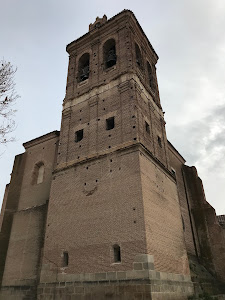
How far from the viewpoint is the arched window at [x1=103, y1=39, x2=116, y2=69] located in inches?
682

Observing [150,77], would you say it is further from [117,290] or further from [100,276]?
[117,290]

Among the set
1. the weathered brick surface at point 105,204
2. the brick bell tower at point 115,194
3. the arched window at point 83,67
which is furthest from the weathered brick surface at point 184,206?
the arched window at point 83,67

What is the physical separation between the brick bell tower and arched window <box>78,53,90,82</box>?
16 centimetres

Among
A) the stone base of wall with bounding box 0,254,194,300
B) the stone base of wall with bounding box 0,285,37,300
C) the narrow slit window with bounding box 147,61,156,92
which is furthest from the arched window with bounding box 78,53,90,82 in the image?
the stone base of wall with bounding box 0,285,37,300

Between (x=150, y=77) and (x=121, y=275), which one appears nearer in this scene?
(x=121, y=275)

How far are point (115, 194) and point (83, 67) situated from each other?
1139 cm

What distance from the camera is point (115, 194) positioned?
11789mm

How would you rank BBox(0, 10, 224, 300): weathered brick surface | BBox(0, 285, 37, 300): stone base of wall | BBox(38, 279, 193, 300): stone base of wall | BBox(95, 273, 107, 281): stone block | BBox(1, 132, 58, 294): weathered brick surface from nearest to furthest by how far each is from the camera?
1. BBox(38, 279, 193, 300): stone base of wall
2. BBox(95, 273, 107, 281): stone block
3. BBox(0, 10, 224, 300): weathered brick surface
4. BBox(0, 285, 37, 300): stone base of wall
5. BBox(1, 132, 58, 294): weathered brick surface

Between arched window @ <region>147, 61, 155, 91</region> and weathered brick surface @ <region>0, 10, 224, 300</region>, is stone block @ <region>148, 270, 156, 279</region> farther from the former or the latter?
arched window @ <region>147, 61, 155, 91</region>

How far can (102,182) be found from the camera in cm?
1254

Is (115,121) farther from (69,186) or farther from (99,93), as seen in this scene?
(69,186)

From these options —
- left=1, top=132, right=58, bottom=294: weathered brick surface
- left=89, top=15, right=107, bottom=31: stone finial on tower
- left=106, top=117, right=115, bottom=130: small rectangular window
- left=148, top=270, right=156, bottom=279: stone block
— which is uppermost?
left=89, top=15, right=107, bottom=31: stone finial on tower

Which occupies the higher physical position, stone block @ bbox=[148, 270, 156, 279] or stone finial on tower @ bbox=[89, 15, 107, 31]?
stone finial on tower @ bbox=[89, 15, 107, 31]

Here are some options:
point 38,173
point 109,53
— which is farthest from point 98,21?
point 38,173
